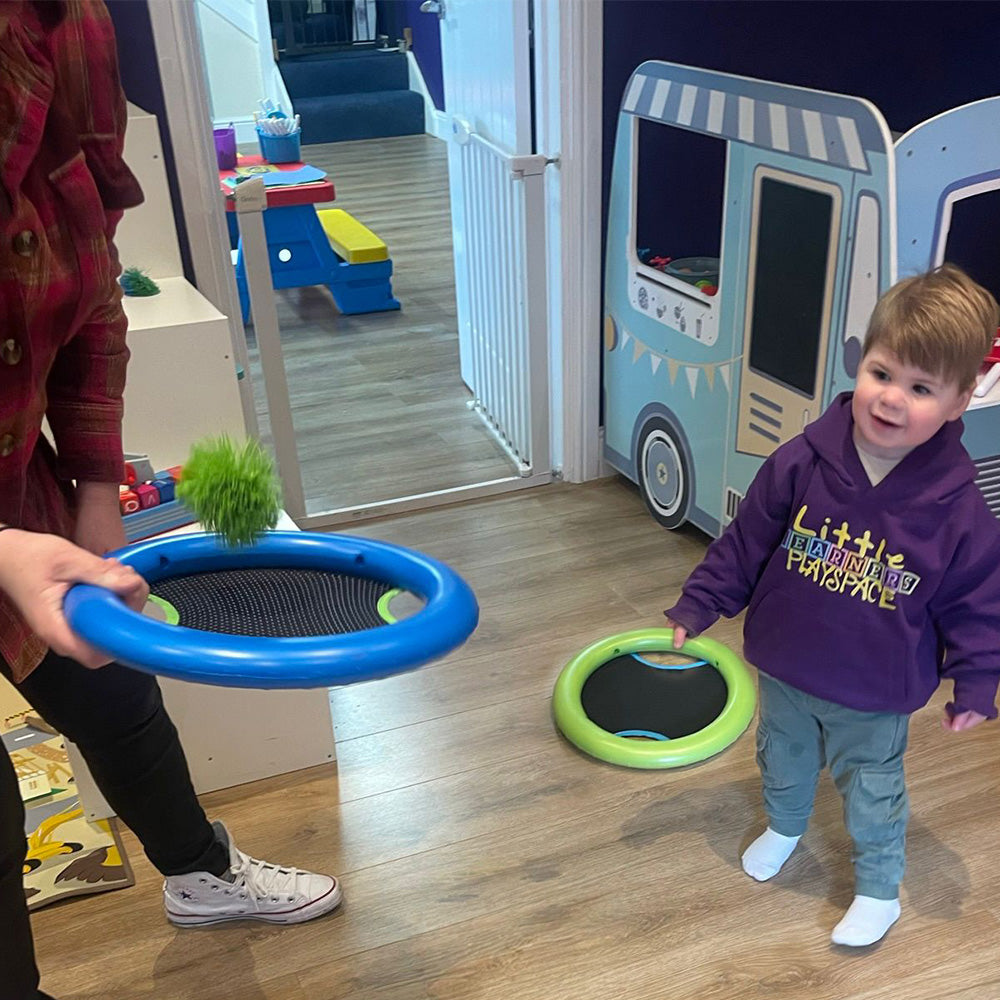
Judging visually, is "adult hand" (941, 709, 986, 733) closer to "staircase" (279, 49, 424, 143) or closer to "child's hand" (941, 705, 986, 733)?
"child's hand" (941, 705, 986, 733)

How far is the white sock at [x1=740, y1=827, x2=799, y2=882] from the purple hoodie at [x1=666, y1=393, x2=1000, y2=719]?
0.32 metres

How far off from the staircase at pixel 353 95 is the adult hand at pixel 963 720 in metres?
6.47

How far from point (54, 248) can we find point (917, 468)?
0.88 meters

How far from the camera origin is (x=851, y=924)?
4.41ft

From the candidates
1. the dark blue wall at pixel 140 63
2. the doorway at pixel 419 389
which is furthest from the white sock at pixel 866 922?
the dark blue wall at pixel 140 63

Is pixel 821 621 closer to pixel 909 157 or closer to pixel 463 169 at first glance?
pixel 909 157

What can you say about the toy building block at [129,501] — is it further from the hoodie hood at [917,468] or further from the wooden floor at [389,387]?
the hoodie hood at [917,468]

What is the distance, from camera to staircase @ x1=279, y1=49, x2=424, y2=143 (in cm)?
688

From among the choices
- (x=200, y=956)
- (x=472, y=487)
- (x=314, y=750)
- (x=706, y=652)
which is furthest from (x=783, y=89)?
(x=200, y=956)

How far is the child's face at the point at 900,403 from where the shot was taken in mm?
1109

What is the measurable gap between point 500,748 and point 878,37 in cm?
147

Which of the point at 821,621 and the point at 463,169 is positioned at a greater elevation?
the point at 463,169

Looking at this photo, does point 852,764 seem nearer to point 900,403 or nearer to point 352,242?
point 900,403

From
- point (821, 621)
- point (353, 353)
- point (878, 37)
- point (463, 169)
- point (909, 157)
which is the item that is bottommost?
point (353, 353)
